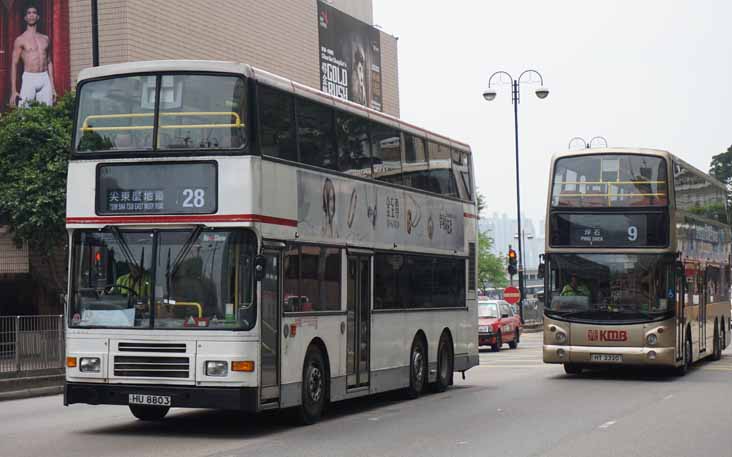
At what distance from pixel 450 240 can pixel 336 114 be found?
5813 mm

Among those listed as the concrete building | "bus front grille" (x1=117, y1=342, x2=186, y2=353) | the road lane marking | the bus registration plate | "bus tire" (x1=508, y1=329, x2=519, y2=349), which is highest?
the concrete building

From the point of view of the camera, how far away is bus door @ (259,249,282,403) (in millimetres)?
14539

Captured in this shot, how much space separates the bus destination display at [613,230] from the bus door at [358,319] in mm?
7503

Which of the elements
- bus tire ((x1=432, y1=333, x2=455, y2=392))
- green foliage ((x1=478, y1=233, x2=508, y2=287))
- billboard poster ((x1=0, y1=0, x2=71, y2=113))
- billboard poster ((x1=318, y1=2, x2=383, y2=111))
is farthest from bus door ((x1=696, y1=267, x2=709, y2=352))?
green foliage ((x1=478, y1=233, x2=508, y2=287))

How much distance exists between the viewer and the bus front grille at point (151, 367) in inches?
564

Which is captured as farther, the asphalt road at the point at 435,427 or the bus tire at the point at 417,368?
the bus tire at the point at 417,368

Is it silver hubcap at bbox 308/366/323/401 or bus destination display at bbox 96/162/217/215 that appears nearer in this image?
bus destination display at bbox 96/162/217/215

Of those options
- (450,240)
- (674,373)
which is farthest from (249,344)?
(674,373)

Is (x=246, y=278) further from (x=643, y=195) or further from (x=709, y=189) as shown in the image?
(x=709, y=189)

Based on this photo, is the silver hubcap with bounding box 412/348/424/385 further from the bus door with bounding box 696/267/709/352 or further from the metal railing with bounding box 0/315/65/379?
the bus door with bounding box 696/267/709/352

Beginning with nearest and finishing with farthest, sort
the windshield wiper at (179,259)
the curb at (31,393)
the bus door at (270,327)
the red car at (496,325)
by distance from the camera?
1. the windshield wiper at (179,259)
2. the bus door at (270,327)
3. the curb at (31,393)
4. the red car at (496,325)

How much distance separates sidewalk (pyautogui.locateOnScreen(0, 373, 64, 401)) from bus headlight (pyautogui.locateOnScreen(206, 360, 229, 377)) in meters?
9.34

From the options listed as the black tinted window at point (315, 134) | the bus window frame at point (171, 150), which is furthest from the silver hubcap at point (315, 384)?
the bus window frame at point (171, 150)

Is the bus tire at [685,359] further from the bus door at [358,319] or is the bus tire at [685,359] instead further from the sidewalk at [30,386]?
the sidewalk at [30,386]
